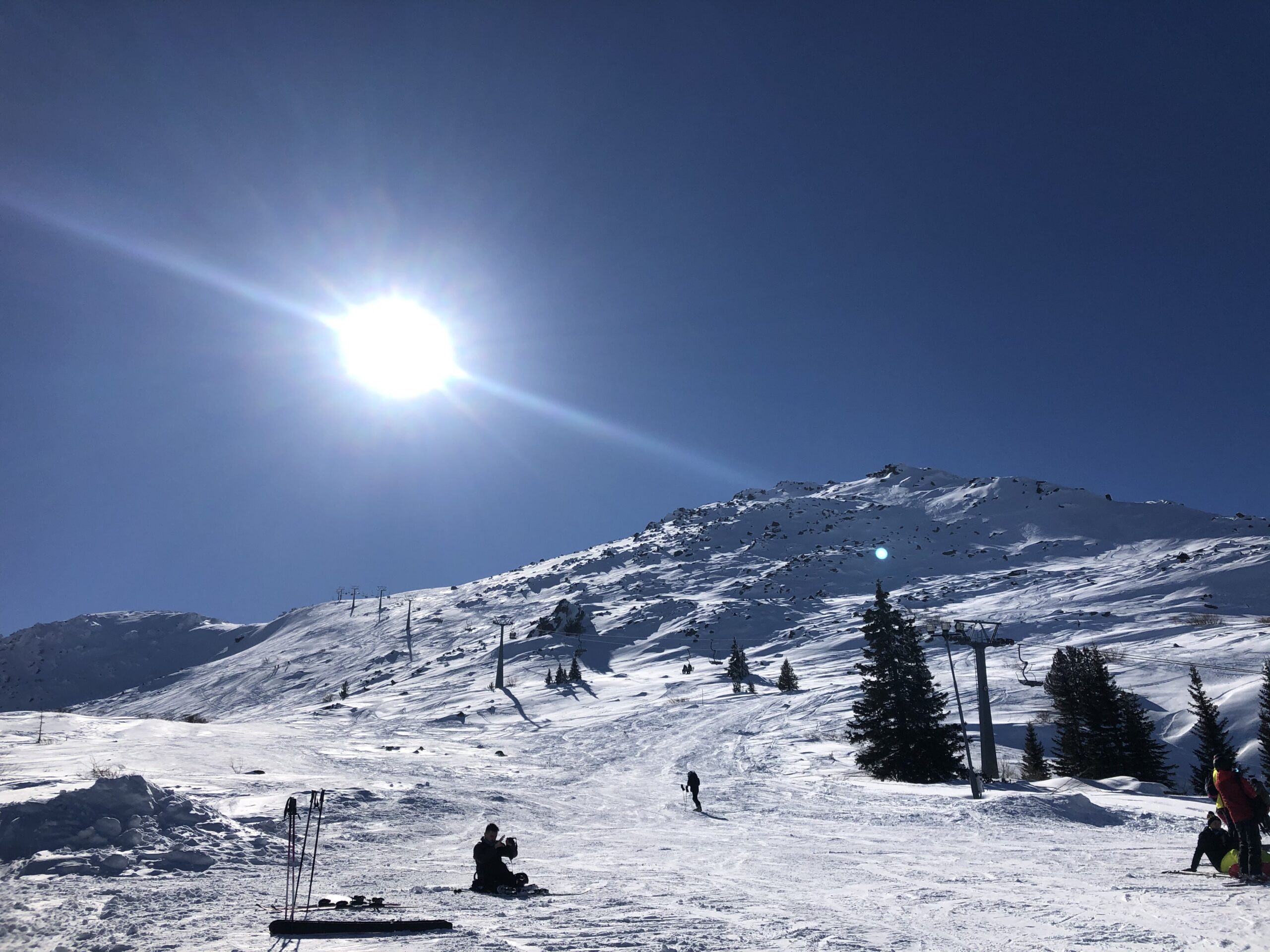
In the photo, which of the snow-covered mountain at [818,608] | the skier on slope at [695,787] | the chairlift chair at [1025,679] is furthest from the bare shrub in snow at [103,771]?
the chairlift chair at [1025,679]

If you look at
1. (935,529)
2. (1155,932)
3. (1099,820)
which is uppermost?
(935,529)

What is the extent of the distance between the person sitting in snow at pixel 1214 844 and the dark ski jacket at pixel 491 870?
31.4 ft

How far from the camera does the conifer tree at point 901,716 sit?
27.0 m

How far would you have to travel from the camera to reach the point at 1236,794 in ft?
28.6

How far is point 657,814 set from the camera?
18594mm

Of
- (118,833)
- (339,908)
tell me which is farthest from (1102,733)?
(118,833)

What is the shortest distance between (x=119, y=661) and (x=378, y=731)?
159 m

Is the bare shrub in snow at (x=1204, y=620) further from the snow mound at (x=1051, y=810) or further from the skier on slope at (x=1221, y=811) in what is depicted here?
the skier on slope at (x=1221, y=811)

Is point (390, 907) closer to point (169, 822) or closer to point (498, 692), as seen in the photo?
point (169, 822)

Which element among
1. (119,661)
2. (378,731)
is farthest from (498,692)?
(119,661)

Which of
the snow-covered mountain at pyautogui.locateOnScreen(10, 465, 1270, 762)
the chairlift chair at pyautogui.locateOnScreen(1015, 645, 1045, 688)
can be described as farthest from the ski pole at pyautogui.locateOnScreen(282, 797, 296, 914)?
the chairlift chair at pyautogui.locateOnScreen(1015, 645, 1045, 688)

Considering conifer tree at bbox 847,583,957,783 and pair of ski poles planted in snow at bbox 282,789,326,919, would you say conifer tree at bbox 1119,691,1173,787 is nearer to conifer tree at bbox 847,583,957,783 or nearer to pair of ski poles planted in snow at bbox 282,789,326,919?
conifer tree at bbox 847,583,957,783

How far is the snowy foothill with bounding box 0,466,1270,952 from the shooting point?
7070mm

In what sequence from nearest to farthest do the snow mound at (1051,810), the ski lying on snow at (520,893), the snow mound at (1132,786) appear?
the ski lying on snow at (520,893) < the snow mound at (1051,810) < the snow mound at (1132,786)
